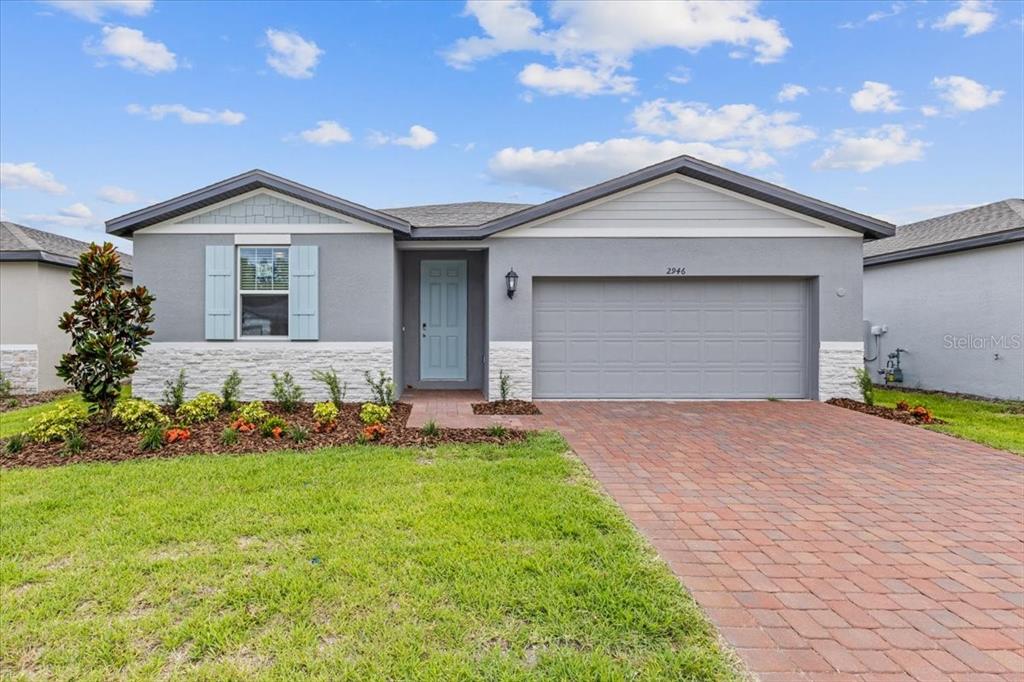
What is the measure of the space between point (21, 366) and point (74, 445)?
7.07m

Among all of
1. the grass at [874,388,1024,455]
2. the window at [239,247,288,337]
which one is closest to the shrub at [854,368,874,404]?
the grass at [874,388,1024,455]

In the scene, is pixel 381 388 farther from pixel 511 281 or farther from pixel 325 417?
pixel 511 281

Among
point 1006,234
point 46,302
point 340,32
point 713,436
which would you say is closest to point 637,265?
point 713,436

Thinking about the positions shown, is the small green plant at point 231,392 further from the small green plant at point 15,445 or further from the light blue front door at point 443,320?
the light blue front door at point 443,320

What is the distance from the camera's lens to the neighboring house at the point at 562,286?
8859 mm

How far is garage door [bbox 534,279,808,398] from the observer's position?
9430mm

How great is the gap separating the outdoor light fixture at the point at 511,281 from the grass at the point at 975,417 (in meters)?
6.60

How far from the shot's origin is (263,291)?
29.6 ft

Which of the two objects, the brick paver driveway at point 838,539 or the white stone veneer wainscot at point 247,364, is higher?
the white stone veneer wainscot at point 247,364

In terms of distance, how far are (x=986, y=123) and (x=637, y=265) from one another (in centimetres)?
967

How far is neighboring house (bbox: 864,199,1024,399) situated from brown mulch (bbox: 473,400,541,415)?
941cm

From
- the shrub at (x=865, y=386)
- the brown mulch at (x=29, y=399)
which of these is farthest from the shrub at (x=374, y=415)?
the shrub at (x=865, y=386)

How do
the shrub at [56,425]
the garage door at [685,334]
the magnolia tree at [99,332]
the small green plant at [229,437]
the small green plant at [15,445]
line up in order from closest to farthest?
1. the small green plant at [15,445]
2. the small green plant at [229,437]
3. the shrub at [56,425]
4. the magnolia tree at [99,332]
5. the garage door at [685,334]

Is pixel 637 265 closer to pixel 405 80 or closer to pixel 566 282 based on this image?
pixel 566 282
